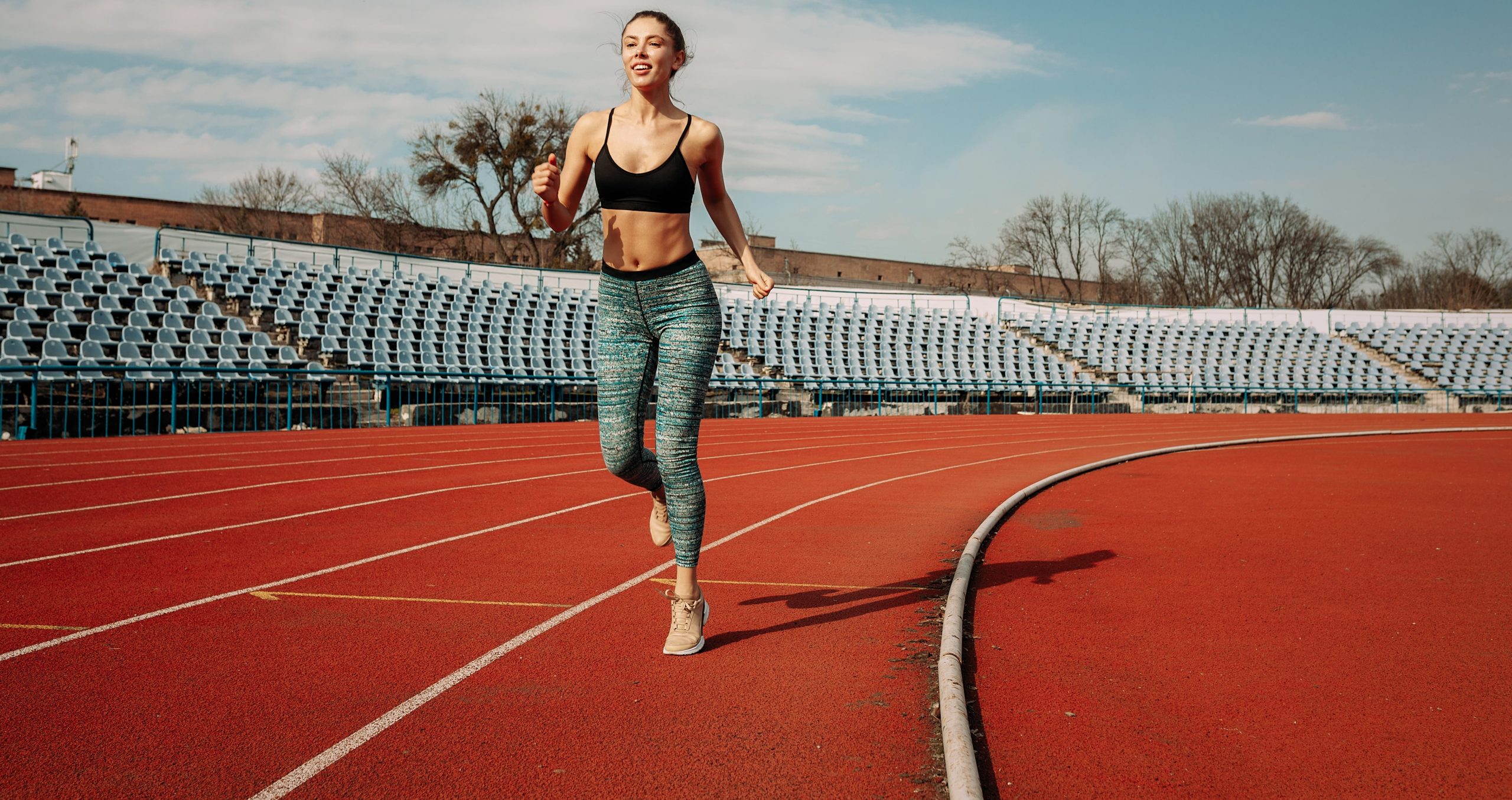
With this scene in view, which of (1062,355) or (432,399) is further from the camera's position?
(1062,355)

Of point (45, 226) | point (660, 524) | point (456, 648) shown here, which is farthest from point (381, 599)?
point (45, 226)

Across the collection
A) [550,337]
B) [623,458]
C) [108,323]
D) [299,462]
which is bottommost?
[299,462]

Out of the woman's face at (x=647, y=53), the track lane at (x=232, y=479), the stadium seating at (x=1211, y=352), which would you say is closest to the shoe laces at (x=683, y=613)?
the woman's face at (x=647, y=53)

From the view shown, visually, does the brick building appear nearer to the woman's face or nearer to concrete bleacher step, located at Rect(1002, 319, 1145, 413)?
concrete bleacher step, located at Rect(1002, 319, 1145, 413)

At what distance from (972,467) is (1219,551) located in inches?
245

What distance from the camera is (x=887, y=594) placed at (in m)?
4.90

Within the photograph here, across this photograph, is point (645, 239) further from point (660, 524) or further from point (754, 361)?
point (754, 361)

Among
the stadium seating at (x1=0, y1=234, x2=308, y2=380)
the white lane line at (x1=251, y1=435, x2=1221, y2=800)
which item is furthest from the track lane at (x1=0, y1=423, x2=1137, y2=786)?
the stadium seating at (x1=0, y1=234, x2=308, y2=380)

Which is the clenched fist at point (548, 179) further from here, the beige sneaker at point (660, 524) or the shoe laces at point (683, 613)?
the shoe laces at point (683, 613)

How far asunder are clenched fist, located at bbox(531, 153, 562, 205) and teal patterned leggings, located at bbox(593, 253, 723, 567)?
36cm

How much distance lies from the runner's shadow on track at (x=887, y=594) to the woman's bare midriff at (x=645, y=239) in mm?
1521

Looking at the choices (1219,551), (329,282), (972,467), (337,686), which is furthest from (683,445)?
(329,282)

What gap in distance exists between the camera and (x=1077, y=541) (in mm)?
6629

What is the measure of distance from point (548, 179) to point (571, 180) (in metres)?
0.34
